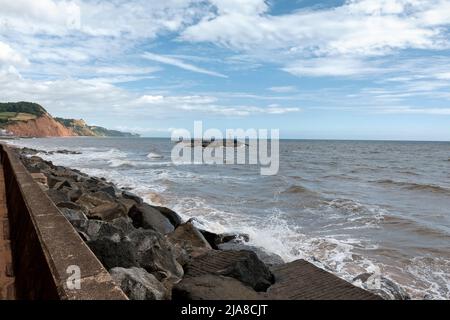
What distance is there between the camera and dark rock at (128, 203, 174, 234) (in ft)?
27.6

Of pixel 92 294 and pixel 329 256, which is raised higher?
pixel 92 294

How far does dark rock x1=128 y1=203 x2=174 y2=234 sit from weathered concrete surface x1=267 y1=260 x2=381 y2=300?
12.2 ft

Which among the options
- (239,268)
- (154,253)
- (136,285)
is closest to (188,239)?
(154,253)

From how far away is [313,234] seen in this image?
10.5 m

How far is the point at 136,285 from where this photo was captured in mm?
3812

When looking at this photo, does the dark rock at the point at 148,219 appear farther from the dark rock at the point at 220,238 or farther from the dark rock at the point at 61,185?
the dark rock at the point at 61,185

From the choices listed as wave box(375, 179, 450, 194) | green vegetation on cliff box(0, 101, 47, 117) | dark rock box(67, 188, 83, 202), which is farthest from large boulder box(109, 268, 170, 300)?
green vegetation on cliff box(0, 101, 47, 117)

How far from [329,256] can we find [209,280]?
5.31 metres

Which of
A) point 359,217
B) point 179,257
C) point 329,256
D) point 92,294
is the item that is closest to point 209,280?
point 92,294

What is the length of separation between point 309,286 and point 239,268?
0.88 metres

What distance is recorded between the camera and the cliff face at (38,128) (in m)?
136

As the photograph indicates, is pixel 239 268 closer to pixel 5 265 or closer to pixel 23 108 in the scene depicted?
pixel 5 265

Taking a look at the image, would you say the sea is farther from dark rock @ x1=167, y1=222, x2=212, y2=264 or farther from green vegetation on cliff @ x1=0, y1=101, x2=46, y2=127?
green vegetation on cliff @ x1=0, y1=101, x2=46, y2=127
